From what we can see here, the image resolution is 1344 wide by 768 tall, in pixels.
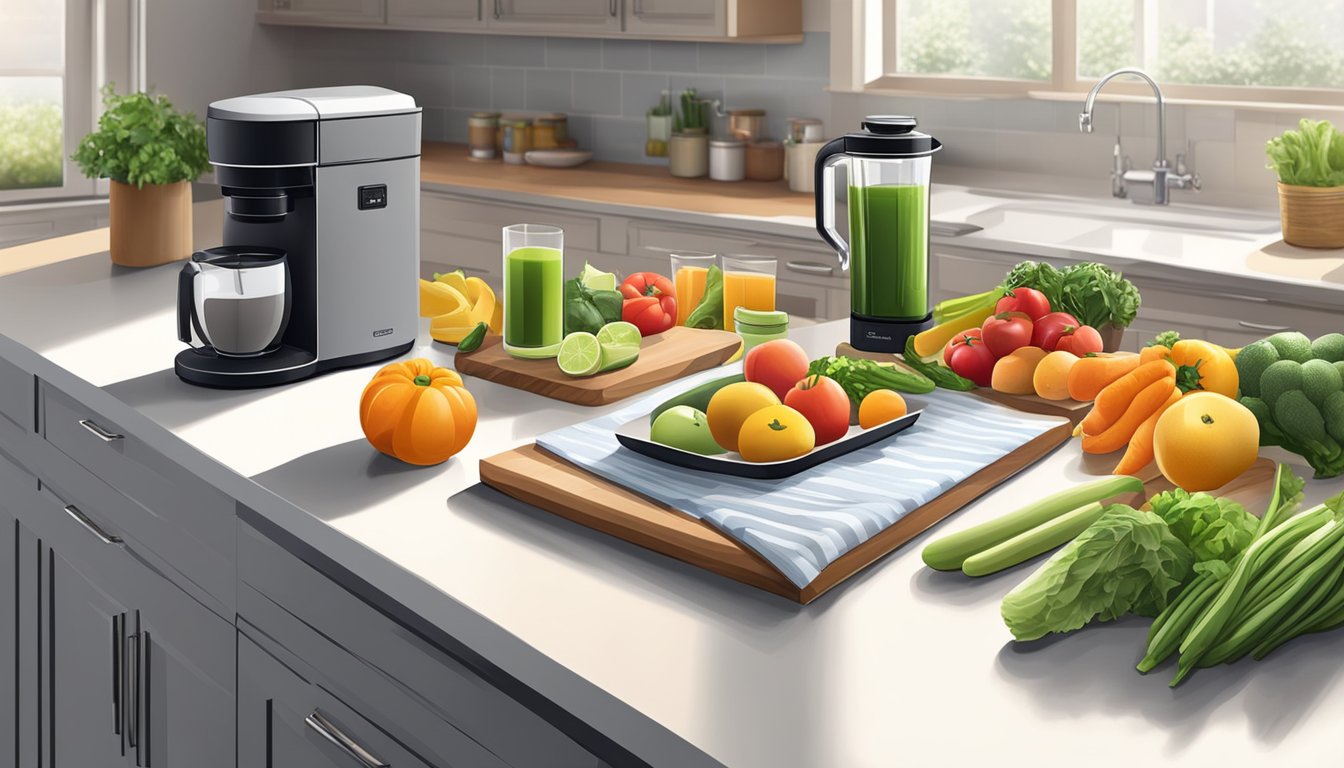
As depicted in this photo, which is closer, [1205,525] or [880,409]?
[1205,525]

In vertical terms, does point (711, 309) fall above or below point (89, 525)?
above

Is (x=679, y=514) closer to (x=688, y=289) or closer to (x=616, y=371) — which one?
(x=616, y=371)

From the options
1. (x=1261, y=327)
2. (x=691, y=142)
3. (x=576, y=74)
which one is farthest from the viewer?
(x=576, y=74)

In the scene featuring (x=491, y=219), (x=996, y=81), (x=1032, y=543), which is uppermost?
(x=996, y=81)

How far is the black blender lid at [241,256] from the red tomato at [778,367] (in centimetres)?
65

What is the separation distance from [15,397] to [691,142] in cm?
277

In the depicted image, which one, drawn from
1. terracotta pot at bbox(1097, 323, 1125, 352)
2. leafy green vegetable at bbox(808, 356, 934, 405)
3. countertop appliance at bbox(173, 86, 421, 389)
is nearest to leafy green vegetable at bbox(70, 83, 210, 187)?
countertop appliance at bbox(173, 86, 421, 389)

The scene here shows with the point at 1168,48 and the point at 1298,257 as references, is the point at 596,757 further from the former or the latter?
the point at 1168,48

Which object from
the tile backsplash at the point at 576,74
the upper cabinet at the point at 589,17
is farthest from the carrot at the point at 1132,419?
the tile backsplash at the point at 576,74

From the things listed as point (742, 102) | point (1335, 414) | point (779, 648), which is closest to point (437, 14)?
point (742, 102)

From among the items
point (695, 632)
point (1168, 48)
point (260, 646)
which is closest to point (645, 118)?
point (1168, 48)

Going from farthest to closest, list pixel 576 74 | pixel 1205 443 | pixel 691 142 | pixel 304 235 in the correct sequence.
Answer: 1. pixel 576 74
2. pixel 691 142
3. pixel 304 235
4. pixel 1205 443

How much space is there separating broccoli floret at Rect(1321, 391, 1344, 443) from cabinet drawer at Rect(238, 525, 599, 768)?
0.82m

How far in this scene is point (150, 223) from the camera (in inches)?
92.0
